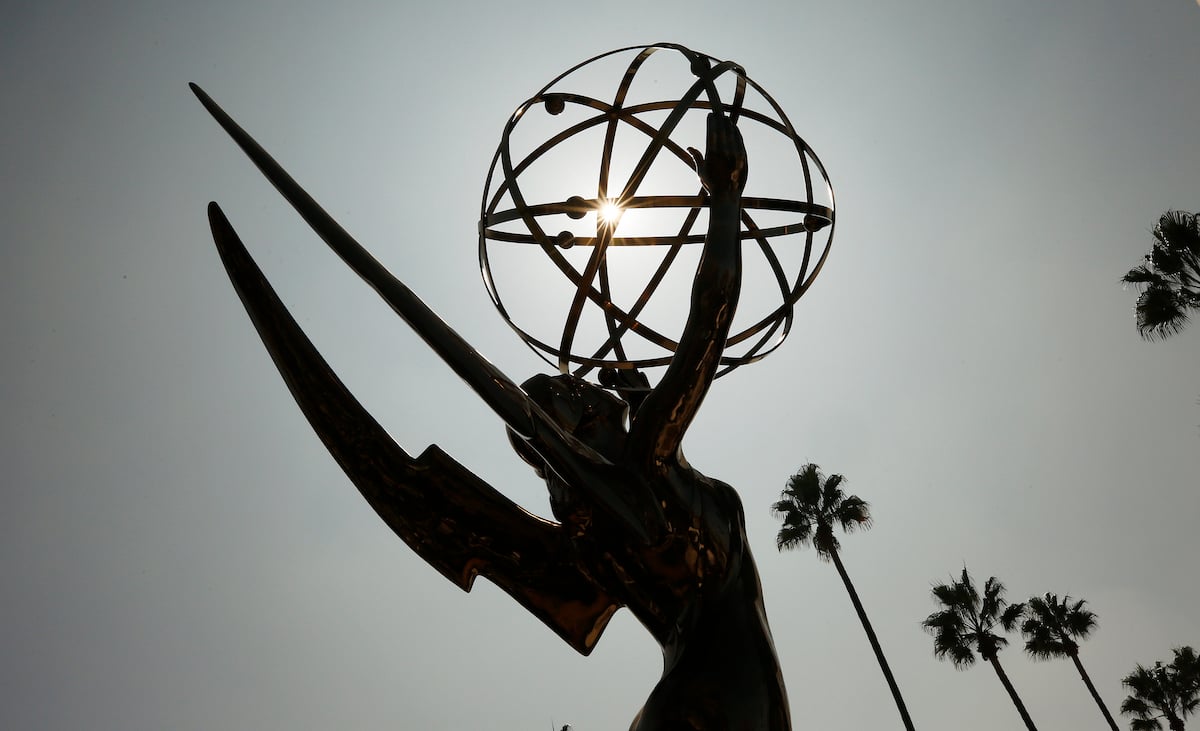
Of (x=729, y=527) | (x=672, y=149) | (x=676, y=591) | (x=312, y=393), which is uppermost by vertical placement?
(x=672, y=149)

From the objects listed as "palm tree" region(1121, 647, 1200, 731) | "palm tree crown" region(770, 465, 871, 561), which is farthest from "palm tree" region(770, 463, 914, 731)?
"palm tree" region(1121, 647, 1200, 731)

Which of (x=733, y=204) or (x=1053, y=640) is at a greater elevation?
(x=1053, y=640)

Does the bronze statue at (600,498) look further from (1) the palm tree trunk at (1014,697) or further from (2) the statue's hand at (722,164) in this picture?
(1) the palm tree trunk at (1014,697)

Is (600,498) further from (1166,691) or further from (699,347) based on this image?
(1166,691)

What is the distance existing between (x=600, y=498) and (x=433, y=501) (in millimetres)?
645

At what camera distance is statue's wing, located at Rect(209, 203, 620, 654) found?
106 inches

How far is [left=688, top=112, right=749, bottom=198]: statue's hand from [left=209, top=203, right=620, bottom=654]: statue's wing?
1.33 meters

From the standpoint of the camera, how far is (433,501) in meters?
2.77

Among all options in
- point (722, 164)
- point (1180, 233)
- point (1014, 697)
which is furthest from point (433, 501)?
point (1014, 697)

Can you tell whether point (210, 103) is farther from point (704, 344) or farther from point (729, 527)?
A: point (729, 527)

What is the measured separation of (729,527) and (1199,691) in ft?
114

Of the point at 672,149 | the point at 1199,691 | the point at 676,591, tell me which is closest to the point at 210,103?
the point at 676,591

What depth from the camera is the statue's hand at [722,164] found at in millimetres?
2807

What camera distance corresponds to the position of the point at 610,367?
12.2 ft
